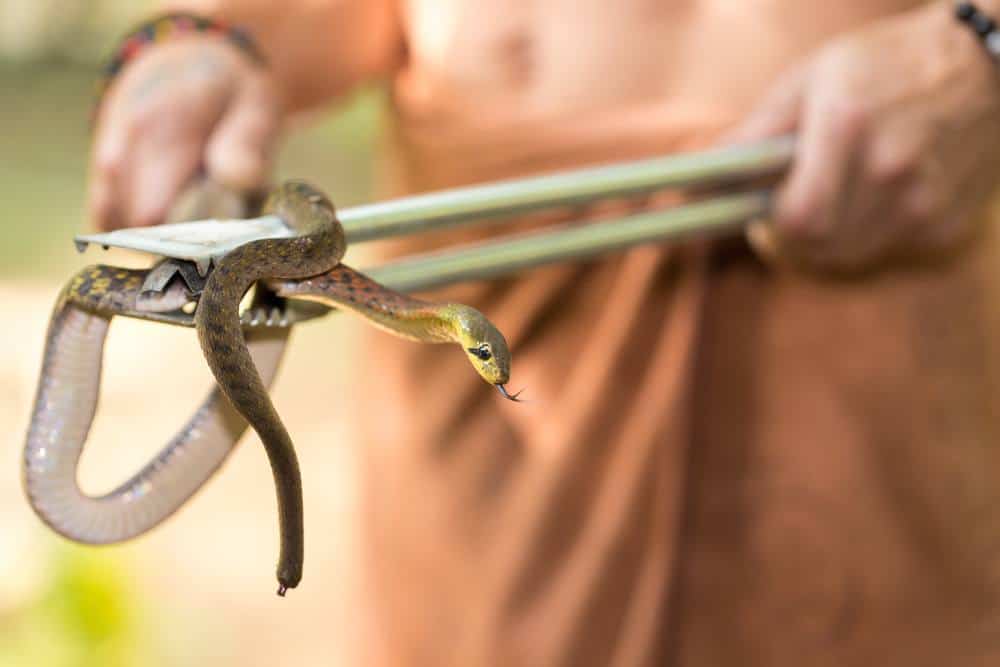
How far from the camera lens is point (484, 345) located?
0.34 metres

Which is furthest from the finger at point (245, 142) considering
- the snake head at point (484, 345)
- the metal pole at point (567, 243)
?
the snake head at point (484, 345)

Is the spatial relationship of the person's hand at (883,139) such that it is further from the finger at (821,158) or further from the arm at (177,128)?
the arm at (177,128)

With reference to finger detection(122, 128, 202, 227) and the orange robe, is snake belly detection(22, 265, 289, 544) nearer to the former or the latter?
finger detection(122, 128, 202, 227)

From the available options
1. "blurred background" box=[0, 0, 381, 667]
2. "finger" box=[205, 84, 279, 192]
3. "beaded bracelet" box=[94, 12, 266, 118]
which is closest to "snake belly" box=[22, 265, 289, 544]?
"finger" box=[205, 84, 279, 192]

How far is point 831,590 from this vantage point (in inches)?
27.1

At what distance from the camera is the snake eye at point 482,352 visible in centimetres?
34

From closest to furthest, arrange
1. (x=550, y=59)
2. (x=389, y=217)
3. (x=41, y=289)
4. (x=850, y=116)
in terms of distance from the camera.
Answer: (x=389, y=217), (x=850, y=116), (x=550, y=59), (x=41, y=289)

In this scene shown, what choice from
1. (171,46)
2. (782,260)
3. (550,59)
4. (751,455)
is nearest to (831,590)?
(751,455)

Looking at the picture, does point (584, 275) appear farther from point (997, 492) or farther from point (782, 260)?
point (997, 492)

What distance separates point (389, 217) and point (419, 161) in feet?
1.09

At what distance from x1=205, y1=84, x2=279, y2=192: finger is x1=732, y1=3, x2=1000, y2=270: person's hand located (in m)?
0.24

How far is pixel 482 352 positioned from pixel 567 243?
0.63ft

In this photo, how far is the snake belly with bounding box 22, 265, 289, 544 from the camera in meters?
0.37

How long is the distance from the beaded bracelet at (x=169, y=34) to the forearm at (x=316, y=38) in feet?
0.17
